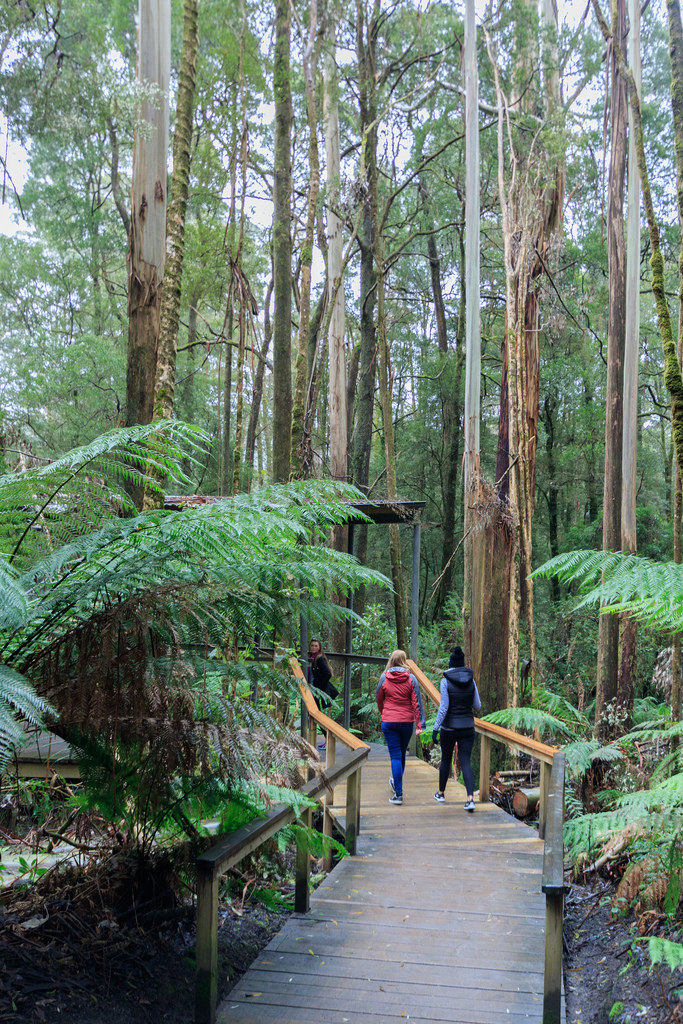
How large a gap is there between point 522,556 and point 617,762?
5506 millimetres

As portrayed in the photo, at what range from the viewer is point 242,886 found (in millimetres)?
5625

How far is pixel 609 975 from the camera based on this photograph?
15.9ft

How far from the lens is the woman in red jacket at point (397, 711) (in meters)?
8.10

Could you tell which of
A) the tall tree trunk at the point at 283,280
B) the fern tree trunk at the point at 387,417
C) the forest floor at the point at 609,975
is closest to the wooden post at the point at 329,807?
the forest floor at the point at 609,975

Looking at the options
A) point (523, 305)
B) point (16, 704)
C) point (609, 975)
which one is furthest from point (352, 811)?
point (523, 305)

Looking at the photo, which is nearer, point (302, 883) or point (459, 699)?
point (302, 883)

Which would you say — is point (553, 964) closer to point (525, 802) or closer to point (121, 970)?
point (121, 970)

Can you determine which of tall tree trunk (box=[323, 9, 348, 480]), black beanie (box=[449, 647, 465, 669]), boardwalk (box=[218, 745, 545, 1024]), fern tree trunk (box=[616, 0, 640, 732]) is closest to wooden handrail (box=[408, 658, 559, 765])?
black beanie (box=[449, 647, 465, 669])

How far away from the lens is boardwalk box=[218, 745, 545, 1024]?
3.86 meters

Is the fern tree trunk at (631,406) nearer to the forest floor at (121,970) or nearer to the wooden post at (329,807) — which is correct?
the wooden post at (329,807)

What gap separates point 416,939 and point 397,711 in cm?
338

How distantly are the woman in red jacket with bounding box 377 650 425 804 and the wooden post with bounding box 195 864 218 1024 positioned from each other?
466cm

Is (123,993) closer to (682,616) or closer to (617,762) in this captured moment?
(682,616)

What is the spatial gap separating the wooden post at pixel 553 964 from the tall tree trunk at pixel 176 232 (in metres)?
4.06
